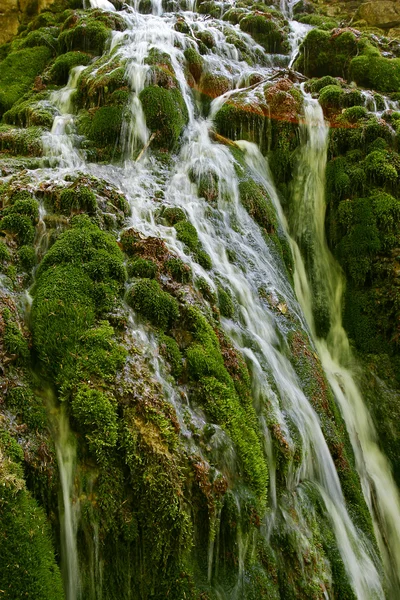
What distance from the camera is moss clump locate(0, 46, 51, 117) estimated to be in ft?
40.3

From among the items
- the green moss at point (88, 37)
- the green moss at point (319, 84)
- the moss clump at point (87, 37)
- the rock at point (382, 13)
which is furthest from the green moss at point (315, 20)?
the green moss at point (88, 37)

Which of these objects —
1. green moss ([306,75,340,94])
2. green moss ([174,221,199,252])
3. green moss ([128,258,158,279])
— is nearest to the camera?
green moss ([128,258,158,279])

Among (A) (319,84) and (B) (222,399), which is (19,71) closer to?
(A) (319,84)

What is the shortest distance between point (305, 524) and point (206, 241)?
4273 millimetres

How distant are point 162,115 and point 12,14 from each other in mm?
15740

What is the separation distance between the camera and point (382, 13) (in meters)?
21.5

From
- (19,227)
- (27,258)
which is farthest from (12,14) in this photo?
(27,258)

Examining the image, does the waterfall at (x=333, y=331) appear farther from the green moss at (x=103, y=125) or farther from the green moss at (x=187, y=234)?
the green moss at (x=103, y=125)

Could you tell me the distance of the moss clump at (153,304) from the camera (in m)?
4.75

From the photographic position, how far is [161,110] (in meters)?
9.83

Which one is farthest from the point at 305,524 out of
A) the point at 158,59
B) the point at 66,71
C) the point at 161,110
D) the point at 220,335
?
the point at 66,71

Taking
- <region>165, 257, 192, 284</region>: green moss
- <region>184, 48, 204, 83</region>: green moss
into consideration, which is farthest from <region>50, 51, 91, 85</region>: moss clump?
<region>165, 257, 192, 284</region>: green moss

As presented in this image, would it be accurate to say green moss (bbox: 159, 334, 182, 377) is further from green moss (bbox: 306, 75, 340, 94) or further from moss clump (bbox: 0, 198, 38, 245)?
green moss (bbox: 306, 75, 340, 94)

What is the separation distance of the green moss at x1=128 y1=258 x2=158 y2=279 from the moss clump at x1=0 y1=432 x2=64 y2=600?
259cm
